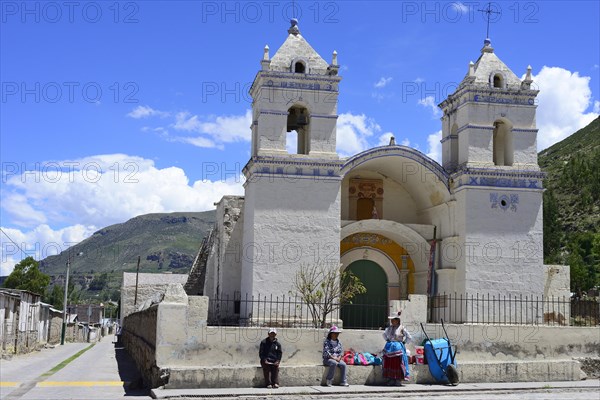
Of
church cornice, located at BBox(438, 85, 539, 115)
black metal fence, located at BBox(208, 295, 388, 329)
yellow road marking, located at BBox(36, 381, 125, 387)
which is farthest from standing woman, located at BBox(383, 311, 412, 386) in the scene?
church cornice, located at BBox(438, 85, 539, 115)

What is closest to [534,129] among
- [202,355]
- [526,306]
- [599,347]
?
[526,306]

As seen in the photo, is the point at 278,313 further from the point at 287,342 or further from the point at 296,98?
the point at 296,98

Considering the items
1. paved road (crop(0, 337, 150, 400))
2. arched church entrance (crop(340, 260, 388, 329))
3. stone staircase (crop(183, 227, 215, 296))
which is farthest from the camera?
stone staircase (crop(183, 227, 215, 296))

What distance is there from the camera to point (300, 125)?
2239cm

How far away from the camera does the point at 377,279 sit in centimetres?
2362

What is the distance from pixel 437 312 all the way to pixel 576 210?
139 feet

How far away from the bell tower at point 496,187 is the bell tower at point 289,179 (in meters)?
4.06

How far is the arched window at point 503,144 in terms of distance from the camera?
882 inches

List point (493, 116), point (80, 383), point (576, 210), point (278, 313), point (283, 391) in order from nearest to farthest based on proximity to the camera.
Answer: point (283, 391), point (80, 383), point (278, 313), point (493, 116), point (576, 210)

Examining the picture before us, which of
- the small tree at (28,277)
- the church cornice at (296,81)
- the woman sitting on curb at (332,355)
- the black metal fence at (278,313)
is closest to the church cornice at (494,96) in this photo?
the church cornice at (296,81)

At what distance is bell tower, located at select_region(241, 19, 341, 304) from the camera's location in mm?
20422

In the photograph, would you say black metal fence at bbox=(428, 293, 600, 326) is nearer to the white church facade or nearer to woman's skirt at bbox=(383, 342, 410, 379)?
the white church facade

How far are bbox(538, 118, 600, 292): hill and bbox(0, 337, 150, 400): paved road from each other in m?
32.1

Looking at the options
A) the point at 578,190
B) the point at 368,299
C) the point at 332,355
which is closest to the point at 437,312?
the point at 368,299
